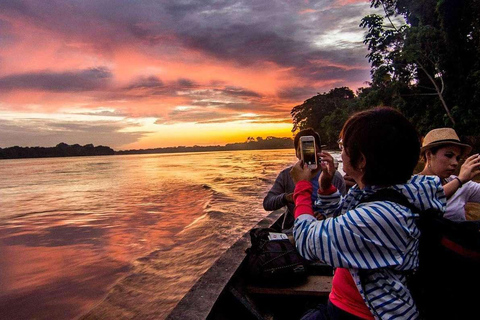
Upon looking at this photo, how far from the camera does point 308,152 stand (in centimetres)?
Result: 173

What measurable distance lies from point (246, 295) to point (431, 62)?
2174cm

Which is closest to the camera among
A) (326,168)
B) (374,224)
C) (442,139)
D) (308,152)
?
(374,224)

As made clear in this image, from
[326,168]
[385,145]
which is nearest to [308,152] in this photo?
[326,168]

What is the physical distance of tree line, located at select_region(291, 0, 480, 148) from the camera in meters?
17.9

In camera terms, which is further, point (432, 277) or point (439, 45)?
point (439, 45)

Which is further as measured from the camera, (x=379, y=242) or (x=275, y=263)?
(x=275, y=263)

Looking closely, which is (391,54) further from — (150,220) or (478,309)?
(478,309)

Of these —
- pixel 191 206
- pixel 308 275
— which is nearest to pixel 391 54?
pixel 191 206

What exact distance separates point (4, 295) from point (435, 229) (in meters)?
7.52

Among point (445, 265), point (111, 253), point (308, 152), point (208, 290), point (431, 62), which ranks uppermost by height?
point (431, 62)

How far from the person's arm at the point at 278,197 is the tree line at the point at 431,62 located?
1689 cm

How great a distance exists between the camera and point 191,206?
50.7 ft

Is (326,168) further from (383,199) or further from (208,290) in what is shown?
(208,290)

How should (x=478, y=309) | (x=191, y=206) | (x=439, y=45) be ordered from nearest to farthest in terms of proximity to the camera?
(x=478, y=309), (x=191, y=206), (x=439, y=45)
